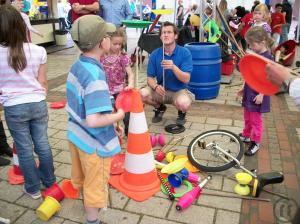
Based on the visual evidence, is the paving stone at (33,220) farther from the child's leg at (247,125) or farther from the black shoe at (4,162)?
the child's leg at (247,125)

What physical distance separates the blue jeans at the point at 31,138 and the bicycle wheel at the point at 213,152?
1.44 m

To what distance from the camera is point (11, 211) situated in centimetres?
264

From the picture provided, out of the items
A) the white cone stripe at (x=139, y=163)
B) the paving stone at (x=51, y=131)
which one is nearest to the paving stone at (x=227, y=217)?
the white cone stripe at (x=139, y=163)

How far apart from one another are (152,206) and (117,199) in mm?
331

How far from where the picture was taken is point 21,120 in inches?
98.3

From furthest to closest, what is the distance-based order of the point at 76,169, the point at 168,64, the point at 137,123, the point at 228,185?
1. the point at 168,64
2. the point at 228,185
3. the point at 137,123
4. the point at 76,169

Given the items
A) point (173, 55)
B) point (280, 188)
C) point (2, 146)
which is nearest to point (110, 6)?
point (173, 55)

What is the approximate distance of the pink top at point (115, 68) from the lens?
3.63 m

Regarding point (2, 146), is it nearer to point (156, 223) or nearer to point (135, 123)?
point (135, 123)

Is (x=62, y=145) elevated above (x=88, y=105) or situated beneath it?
situated beneath

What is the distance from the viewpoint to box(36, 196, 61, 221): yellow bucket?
97.0 inches

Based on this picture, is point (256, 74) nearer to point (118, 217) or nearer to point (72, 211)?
point (118, 217)

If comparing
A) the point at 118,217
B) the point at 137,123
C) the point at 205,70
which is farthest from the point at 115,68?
the point at 205,70

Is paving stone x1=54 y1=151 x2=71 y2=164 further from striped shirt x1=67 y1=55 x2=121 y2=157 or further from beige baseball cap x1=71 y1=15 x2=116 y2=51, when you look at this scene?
beige baseball cap x1=71 y1=15 x2=116 y2=51
